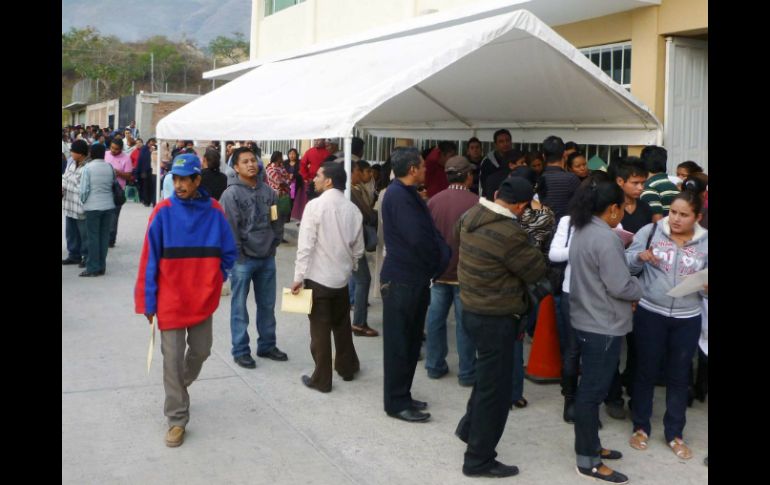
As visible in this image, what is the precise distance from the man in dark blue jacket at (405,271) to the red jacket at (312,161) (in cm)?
704

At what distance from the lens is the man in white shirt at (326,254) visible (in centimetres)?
607

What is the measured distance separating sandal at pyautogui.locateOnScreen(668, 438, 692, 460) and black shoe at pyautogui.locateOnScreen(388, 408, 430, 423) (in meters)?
1.59

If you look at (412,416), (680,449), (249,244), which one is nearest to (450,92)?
(249,244)

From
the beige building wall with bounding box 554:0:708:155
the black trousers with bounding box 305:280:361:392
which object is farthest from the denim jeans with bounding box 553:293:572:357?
the beige building wall with bounding box 554:0:708:155

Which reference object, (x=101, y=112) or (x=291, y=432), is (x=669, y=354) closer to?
(x=291, y=432)

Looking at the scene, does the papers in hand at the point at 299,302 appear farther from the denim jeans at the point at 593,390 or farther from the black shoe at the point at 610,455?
the black shoe at the point at 610,455

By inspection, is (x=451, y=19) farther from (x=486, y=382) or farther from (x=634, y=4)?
(x=486, y=382)

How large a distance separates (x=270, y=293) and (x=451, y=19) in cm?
632

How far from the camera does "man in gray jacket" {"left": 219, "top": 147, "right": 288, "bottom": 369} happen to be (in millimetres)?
6754

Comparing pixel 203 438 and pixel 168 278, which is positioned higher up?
pixel 168 278

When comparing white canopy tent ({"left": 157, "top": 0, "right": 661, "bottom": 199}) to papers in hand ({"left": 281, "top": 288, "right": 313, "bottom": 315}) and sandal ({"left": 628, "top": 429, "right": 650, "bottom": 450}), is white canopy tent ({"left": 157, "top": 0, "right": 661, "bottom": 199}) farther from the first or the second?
sandal ({"left": 628, "top": 429, "right": 650, "bottom": 450})

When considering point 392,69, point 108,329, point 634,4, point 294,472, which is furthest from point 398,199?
point 634,4

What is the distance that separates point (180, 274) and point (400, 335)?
1519 millimetres

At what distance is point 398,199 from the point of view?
5.51m
